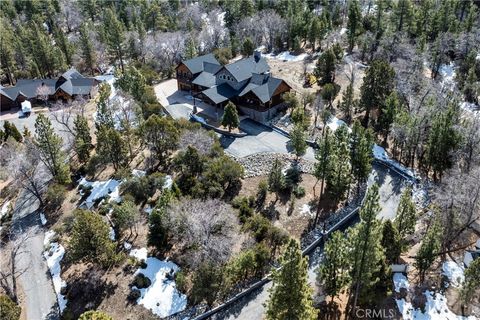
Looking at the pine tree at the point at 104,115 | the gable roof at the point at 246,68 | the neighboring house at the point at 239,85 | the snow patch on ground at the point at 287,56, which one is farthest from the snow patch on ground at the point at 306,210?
the snow patch on ground at the point at 287,56

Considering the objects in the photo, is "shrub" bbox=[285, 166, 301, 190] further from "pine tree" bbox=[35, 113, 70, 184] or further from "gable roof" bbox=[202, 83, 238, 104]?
"pine tree" bbox=[35, 113, 70, 184]

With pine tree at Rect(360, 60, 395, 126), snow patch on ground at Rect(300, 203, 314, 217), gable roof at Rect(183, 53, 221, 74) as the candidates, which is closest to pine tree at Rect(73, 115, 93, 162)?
gable roof at Rect(183, 53, 221, 74)

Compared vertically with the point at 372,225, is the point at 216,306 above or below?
below

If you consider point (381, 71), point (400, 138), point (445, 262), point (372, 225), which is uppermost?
point (372, 225)

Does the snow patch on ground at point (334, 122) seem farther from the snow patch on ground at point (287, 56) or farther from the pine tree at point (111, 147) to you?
the pine tree at point (111, 147)

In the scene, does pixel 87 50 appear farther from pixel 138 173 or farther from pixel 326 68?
pixel 326 68

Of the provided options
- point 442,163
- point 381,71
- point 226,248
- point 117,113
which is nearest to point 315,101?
point 381,71

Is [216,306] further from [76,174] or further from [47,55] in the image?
[47,55]

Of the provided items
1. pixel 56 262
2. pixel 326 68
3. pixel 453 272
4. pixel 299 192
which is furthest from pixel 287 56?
pixel 56 262
